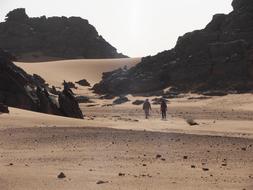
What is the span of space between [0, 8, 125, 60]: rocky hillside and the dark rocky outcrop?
302 feet

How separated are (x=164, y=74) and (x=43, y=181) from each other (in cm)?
4931

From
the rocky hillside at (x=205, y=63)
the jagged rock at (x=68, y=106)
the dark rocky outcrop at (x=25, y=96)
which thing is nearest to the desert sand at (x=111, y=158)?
the dark rocky outcrop at (x=25, y=96)

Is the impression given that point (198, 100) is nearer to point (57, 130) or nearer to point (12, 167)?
point (57, 130)

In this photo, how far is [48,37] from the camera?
122 m

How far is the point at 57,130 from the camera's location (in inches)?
723

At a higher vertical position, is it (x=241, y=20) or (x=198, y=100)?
(x=241, y=20)

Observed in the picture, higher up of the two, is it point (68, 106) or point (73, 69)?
point (73, 69)

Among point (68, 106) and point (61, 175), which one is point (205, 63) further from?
point (61, 175)

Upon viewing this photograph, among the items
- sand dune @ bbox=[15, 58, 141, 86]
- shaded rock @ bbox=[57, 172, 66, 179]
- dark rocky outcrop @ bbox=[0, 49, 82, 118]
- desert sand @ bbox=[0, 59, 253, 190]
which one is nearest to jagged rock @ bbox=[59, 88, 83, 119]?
dark rocky outcrop @ bbox=[0, 49, 82, 118]

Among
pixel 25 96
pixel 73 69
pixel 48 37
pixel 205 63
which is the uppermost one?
pixel 48 37

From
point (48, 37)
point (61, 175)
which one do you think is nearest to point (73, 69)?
point (48, 37)

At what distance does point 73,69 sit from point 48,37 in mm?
25576

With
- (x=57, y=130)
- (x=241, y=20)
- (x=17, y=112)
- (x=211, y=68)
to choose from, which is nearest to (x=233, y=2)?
(x=241, y=20)

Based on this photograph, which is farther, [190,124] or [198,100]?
[198,100]
